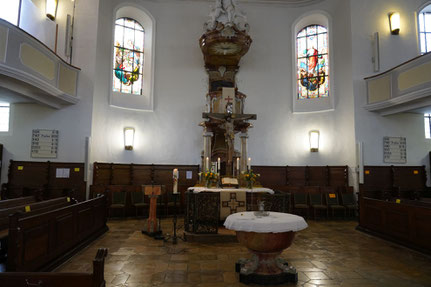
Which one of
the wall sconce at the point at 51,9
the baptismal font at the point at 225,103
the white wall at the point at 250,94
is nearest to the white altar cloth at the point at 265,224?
the baptismal font at the point at 225,103

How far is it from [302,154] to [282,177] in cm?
121

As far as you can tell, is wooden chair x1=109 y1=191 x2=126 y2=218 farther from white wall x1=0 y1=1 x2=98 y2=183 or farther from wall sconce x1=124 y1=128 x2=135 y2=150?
wall sconce x1=124 y1=128 x2=135 y2=150

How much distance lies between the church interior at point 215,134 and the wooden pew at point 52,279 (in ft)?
7.81

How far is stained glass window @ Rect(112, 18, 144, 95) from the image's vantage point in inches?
452

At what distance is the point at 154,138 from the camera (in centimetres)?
1130

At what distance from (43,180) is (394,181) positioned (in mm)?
11386

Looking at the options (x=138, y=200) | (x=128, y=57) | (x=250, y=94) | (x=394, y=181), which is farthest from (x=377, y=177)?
(x=128, y=57)

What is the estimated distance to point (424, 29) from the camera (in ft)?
36.4

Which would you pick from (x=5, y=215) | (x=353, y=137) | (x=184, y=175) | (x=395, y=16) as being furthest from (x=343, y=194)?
(x=5, y=215)

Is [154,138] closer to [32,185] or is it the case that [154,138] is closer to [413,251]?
[32,185]

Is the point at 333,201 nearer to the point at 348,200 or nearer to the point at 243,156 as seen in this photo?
the point at 348,200

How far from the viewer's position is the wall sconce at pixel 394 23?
34.1ft

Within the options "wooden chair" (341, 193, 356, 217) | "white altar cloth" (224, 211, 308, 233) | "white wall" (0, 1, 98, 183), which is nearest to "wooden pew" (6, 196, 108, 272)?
"white altar cloth" (224, 211, 308, 233)

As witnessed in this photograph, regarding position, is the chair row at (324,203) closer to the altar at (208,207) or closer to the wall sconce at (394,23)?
the altar at (208,207)
